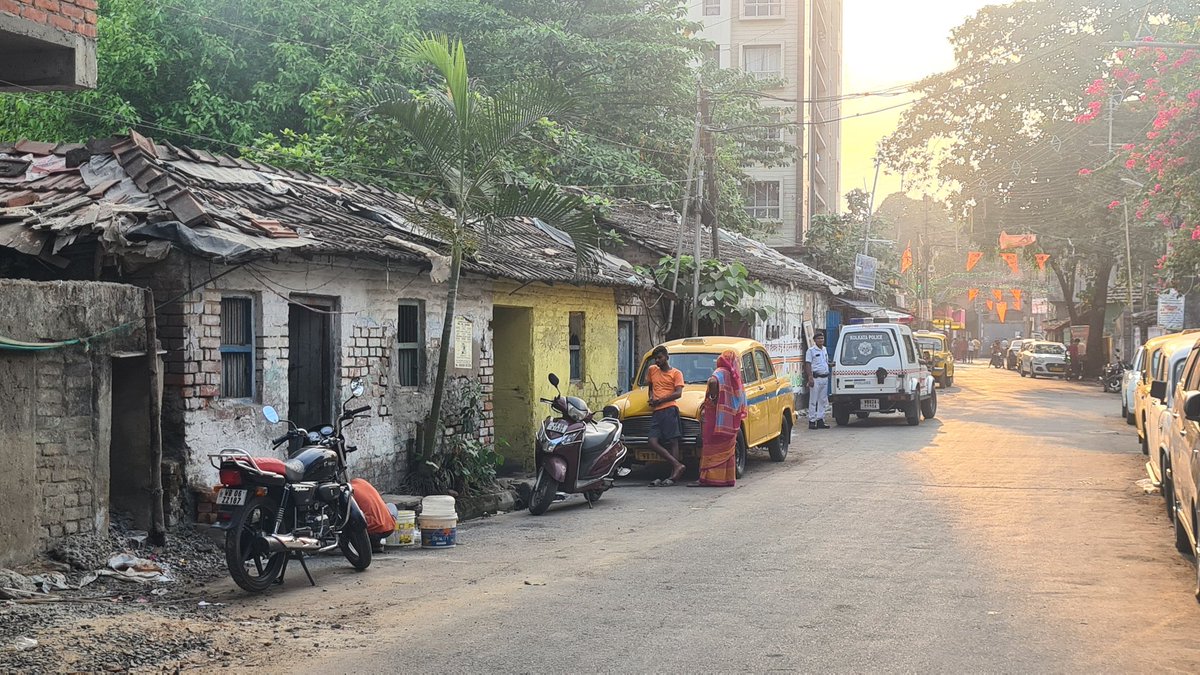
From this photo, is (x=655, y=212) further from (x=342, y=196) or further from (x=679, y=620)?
(x=679, y=620)

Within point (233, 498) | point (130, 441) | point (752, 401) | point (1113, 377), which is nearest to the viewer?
point (233, 498)

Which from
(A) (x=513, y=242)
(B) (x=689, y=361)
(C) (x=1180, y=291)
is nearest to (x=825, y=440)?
(B) (x=689, y=361)

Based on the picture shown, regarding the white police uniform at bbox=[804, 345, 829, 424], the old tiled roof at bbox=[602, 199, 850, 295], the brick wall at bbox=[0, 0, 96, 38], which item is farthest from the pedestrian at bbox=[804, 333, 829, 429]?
the brick wall at bbox=[0, 0, 96, 38]

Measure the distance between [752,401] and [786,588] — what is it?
26.8ft

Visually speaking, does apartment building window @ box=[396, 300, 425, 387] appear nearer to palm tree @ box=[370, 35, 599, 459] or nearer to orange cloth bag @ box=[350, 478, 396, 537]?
palm tree @ box=[370, 35, 599, 459]

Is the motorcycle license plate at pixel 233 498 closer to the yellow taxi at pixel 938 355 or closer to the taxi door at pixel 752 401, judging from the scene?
the taxi door at pixel 752 401

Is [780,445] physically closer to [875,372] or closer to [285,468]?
[875,372]

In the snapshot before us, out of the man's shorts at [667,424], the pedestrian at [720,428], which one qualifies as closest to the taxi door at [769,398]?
the pedestrian at [720,428]

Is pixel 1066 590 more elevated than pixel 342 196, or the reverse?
pixel 342 196

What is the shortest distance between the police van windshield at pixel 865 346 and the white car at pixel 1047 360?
3159cm

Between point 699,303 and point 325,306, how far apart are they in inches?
447

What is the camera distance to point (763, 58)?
59.9m

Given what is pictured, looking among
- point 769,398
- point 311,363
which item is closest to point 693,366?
point 769,398

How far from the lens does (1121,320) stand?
51.7m
